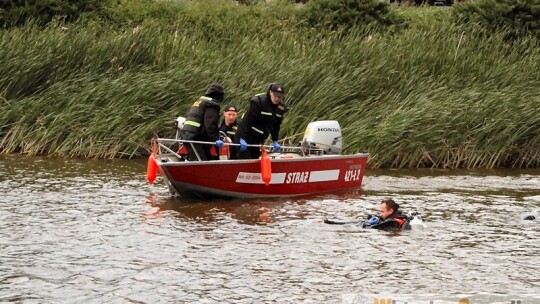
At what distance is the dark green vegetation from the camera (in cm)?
2166

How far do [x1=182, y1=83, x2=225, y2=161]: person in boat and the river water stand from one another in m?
0.87

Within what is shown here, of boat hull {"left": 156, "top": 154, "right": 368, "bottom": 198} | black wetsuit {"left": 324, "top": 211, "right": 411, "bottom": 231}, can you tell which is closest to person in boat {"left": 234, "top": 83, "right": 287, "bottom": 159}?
boat hull {"left": 156, "top": 154, "right": 368, "bottom": 198}

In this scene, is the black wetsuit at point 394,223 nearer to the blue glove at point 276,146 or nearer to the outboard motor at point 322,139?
the blue glove at point 276,146

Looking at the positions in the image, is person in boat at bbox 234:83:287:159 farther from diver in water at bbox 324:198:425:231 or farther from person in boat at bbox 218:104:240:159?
diver in water at bbox 324:198:425:231

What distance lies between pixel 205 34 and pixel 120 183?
522 inches

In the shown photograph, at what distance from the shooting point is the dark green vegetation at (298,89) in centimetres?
2166

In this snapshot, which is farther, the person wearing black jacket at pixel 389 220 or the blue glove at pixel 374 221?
the blue glove at pixel 374 221

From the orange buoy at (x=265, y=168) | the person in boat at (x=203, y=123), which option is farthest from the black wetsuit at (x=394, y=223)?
the person in boat at (x=203, y=123)

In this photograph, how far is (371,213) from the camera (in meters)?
16.5

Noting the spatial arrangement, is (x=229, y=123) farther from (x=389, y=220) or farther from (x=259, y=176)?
(x=389, y=220)

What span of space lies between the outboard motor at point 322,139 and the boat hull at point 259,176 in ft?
1.28

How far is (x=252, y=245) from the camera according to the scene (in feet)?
45.0

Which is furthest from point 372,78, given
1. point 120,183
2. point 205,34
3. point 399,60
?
point 205,34

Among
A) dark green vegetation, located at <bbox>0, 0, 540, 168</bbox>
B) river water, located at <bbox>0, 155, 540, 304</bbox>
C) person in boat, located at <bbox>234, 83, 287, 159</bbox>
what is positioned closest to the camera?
river water, located at <bbox>0, 155, 540, 304</bbox>
